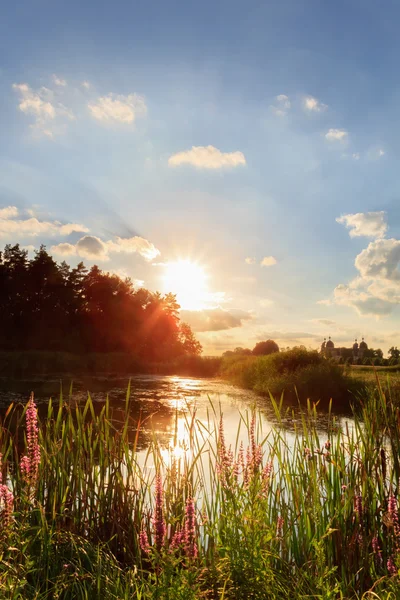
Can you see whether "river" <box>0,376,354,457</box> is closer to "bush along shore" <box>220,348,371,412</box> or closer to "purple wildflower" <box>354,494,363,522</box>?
"bush along shore" <box>220,348,371,412</box>

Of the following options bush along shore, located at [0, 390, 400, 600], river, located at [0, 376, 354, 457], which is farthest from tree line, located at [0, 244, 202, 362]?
bush along shore, located at [0, 390, 400, 600]

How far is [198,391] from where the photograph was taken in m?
20.1

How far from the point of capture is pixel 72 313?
139ft

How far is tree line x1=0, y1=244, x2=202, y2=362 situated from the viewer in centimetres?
3919

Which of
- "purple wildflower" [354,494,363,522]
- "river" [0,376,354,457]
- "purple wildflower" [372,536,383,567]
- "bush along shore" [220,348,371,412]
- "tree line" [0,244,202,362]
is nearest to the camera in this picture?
"purple wildflower" [372,536,383,567]

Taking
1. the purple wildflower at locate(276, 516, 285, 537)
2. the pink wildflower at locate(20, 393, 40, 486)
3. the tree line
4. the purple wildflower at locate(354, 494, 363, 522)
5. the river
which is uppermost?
the tree line

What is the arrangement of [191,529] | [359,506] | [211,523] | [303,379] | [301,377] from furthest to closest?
[301,377] → [303,379] → [211,523] → [359,506] → [191,529]

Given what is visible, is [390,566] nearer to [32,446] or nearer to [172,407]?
[32,446]

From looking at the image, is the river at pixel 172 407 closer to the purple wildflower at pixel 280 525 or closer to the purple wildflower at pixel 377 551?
the purple wildflower at pixel 280 525

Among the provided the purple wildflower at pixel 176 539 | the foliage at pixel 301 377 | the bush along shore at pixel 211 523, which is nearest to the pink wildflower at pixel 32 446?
the bush along shore at pixel 211 523

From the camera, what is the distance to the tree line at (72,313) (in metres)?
39.2

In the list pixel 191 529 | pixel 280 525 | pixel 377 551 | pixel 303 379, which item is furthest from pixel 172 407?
pixel 191 529

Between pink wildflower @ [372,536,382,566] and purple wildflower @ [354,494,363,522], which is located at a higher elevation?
purple wildflower @ [354,494,363,522]

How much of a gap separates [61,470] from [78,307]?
40514 millimetres
